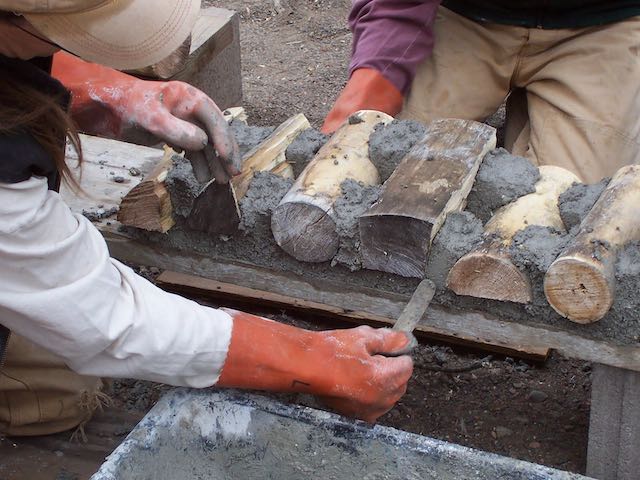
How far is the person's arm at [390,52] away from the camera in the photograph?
360cm

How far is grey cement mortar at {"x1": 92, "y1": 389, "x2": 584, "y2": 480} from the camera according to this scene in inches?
79.1

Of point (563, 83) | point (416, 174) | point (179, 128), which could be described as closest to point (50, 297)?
point (179, 128)

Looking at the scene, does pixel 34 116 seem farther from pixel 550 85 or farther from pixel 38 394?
pixel 550 85

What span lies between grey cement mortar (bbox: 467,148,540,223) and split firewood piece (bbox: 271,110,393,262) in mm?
324

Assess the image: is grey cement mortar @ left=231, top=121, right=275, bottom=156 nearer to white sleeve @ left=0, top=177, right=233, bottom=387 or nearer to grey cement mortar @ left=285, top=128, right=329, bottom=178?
grey cement mortar @ left=285, top=128, right=329, bottom=178

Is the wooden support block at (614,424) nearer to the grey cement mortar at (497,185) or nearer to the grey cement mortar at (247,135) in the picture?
the grey cement mortar at (497,185)

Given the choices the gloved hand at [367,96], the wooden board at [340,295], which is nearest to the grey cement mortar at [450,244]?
the wooden board at [340,295]

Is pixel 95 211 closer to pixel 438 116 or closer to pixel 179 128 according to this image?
pixel 179 128

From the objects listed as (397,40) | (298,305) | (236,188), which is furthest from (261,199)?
(397,40)

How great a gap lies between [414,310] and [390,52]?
154 centimetres

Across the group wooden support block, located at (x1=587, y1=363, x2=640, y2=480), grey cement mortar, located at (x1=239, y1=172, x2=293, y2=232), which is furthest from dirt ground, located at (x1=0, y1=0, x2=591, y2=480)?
grey cement mortar, located at (x1=239, y1=172, x2=293, y2=232)

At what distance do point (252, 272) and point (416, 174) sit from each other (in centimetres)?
58

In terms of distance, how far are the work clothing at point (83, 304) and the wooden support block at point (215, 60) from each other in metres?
2.30

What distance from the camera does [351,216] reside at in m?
2.52
